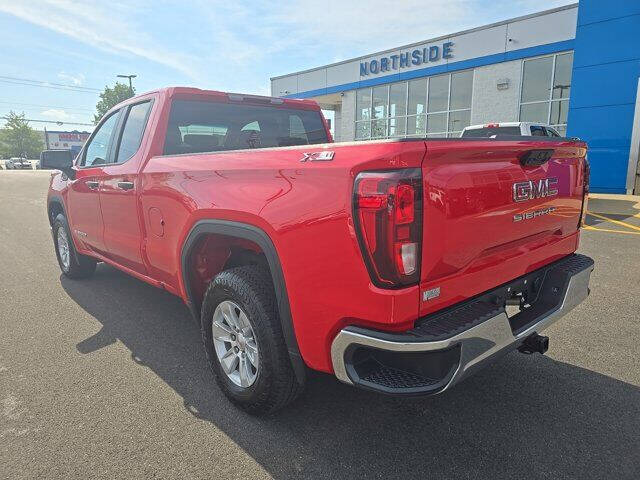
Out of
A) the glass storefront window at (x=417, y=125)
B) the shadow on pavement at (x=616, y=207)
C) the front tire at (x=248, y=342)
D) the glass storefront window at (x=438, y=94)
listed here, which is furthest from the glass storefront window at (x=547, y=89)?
the front tire at (x=248, y=342)

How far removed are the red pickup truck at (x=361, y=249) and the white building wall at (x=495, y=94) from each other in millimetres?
16103

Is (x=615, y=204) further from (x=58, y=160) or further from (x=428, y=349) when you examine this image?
(x=58, y=160)

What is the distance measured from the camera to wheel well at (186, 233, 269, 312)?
8.92 ft

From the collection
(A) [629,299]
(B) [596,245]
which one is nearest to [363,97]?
(B) [596,245]

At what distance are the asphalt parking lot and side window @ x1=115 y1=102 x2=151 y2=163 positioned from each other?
152 cm

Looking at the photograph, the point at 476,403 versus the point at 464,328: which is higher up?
the point at 464,328

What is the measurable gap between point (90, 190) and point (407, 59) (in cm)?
1873

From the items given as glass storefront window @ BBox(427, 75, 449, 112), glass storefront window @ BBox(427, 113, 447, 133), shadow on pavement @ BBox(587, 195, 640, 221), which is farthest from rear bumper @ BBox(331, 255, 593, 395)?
glass storefront window @ BBox(427, 75, 449, 112)

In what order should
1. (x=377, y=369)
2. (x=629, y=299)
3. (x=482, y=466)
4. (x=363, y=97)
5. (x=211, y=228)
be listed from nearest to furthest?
(x=377, y=369) → (x=482, y=466) → (x=211, y=228) → (x=629, y=299) → (x=363, y=97)

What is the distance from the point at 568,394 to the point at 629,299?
87.5 inches

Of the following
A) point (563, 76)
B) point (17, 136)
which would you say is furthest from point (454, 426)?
point (17, 136)

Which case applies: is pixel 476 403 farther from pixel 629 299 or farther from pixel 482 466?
pixel 629 299

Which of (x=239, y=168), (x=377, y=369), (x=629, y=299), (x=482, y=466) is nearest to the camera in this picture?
(x=377, y=369)

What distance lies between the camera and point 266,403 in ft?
8.19
